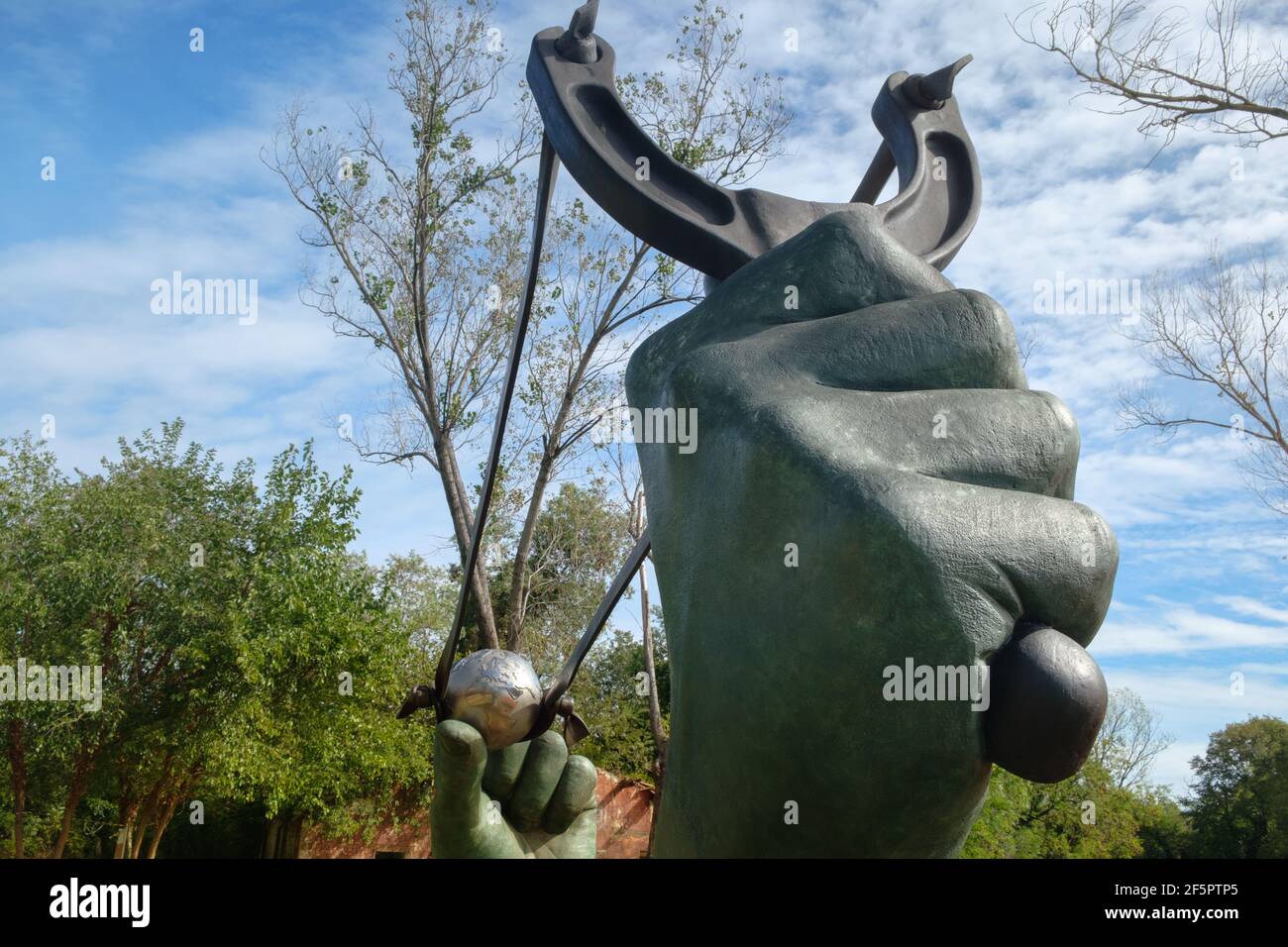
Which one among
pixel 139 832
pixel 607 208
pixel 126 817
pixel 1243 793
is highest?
pixel 607 208

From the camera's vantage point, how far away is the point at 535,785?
486 cm

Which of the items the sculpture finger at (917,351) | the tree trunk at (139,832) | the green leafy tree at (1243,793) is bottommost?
the green leafy tree at (1243,793)

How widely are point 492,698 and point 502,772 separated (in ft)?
1.83

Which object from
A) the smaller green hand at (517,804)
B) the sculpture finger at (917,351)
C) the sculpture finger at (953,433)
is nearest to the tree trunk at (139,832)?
the smaller green hand at (517,804)

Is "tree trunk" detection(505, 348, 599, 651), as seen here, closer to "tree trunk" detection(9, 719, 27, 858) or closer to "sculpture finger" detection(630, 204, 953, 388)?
"tree trunk" detection(9, 719, 27, 858)

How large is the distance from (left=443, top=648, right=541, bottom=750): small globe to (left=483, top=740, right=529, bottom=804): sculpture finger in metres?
0.27

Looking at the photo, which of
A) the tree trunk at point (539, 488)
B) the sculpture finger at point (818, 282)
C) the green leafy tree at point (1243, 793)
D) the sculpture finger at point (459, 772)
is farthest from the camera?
the green leafy tree at point (1243, 793)

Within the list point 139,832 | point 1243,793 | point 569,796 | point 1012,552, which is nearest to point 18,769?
point 139,832

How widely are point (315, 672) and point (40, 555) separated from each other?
428 cm

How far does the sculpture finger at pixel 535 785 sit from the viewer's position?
15.9 feet

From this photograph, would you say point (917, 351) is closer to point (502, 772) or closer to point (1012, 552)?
point (1012, 552)

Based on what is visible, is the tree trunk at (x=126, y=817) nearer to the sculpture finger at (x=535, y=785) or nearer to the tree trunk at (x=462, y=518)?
the tree trunk at (x=462, y=518)
